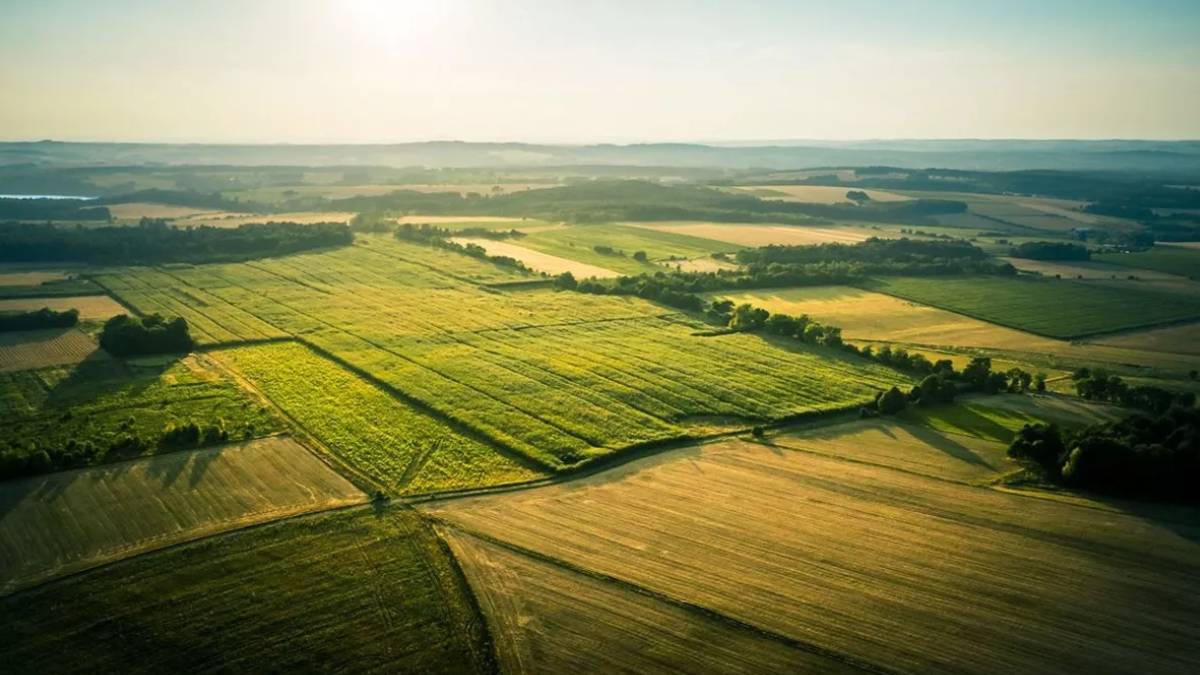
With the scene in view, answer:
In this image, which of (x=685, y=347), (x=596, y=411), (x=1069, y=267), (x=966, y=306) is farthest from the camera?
(x=1069, y=267)

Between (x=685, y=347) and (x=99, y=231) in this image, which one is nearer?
(x=685, y=347)

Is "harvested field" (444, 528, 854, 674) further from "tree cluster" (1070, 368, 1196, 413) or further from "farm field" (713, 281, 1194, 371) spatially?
"farm field" (713, 281, 1194, 371)

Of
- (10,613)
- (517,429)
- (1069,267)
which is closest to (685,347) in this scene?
(517,429)

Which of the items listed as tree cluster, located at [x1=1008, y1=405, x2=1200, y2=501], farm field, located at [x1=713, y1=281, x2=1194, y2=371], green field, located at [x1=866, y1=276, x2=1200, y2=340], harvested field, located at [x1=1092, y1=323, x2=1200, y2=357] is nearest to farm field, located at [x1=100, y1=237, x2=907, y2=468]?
farm field, located at [x1=713, y1=281, x2=1194, y2=371]

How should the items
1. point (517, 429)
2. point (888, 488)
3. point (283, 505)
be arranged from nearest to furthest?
point (283, 505) < point (888, 488) < point (517, 429)

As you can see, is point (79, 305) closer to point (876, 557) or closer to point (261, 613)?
point (261, 613)

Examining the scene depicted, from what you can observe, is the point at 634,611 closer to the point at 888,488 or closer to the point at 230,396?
the point at 888,488

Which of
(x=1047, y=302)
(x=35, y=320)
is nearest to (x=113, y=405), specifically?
(x=35, y=320)
